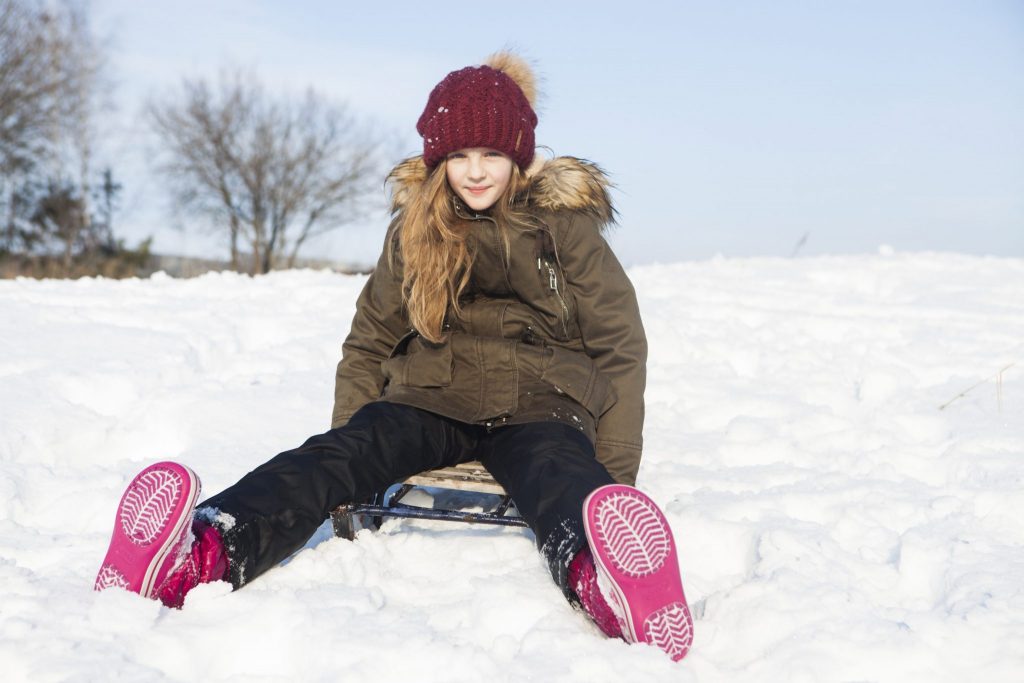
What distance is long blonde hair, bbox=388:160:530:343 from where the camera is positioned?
2.30m

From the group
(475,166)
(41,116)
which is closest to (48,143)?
(41,116)

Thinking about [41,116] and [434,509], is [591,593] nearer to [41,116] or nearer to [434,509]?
[434,509]

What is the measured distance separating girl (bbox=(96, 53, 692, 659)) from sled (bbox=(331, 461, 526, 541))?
40mm

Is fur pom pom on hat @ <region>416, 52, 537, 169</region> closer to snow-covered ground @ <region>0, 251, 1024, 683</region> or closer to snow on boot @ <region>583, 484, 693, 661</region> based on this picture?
snow-covered ground @ <region>0, 251, 1024, 683</region>

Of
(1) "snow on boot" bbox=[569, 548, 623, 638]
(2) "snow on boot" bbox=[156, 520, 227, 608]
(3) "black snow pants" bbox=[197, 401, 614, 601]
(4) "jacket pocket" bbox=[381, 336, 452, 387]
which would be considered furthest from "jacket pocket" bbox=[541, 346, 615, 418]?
(2) "snow on boot" bbox=[156, 520, 227, 608]

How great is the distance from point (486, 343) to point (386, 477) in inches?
19.4

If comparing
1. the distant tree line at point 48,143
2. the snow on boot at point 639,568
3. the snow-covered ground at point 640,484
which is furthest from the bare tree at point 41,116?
the snow on boot at point 639,568

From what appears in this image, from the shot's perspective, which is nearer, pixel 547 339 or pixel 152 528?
pixel 152 528

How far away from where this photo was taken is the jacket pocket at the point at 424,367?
2289mm

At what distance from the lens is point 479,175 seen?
93.4 inches

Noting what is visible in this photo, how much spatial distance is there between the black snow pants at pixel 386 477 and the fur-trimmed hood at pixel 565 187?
2.14ft

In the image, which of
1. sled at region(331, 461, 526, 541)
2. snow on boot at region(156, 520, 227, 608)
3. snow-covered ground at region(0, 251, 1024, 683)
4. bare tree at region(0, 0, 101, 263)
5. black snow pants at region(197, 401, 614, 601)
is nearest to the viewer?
snow-covered ground at region(0, 251, 1024, 683)

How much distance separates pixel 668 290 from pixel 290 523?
4.30m

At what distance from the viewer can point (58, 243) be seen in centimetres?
1906
